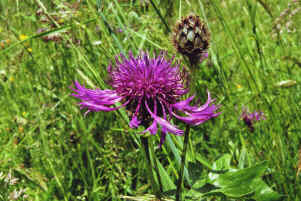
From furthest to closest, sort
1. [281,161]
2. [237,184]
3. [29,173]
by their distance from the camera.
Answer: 1. [29,173]
2. [281,161]
3. [237,184]

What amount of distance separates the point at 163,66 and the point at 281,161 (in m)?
0.55

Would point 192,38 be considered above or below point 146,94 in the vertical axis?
above

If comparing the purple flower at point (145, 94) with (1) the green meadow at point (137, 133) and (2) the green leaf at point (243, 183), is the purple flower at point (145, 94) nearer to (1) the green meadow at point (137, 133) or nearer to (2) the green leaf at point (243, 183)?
(1) the green meadow at point (137, 133)

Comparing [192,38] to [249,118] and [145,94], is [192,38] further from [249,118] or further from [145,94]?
[249,118]

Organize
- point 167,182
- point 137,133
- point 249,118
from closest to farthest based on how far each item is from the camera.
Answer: point 137,133
point 167,182
point 249,118

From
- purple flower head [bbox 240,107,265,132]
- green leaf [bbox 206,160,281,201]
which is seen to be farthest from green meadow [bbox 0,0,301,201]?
purple flower head [bbox 240,107,265,132]

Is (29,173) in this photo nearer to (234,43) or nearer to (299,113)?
(234,43)

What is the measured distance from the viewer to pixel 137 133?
63 centimetres

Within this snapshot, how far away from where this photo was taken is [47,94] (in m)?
1.31

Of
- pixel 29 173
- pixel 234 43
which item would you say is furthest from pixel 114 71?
pixel 29 173

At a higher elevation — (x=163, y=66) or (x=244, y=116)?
(x=163, y=66)

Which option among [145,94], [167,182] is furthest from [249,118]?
[145,94]

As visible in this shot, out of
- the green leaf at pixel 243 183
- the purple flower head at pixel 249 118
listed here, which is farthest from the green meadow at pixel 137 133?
the purple flower head at pixel 249 118

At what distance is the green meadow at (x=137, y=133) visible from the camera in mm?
767
